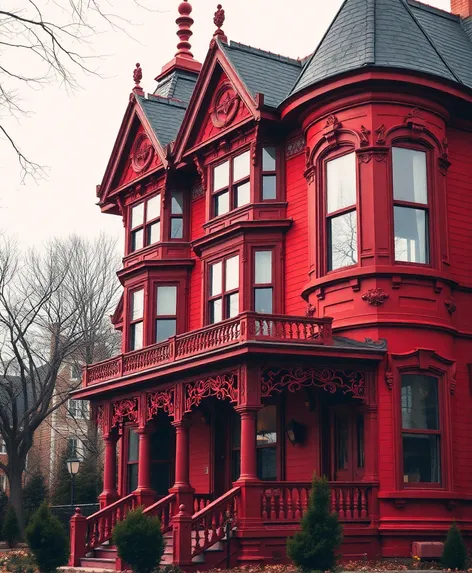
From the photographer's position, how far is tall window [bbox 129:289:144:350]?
29500 millimetres

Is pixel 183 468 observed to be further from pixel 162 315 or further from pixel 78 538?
pixel 162 315

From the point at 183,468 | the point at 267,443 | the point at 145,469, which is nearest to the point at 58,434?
the point at 145,469

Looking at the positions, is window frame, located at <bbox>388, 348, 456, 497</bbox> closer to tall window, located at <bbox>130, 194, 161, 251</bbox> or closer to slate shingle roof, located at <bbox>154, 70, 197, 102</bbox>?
tall window, located at <bbox>130, 194, 161, 251</bbox>

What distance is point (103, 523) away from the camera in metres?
24.3

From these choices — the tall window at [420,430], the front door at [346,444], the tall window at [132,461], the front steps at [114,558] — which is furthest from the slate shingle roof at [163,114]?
the front steps at [114,558]

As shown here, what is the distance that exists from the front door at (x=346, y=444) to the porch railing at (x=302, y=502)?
35.8 inches

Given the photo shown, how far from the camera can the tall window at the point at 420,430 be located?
2119 cm

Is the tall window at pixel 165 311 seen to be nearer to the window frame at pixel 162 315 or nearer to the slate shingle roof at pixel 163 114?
the window frame at pixel 162 315

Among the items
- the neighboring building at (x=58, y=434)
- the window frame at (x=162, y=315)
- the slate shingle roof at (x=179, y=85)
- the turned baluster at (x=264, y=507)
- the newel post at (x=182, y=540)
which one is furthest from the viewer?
the neighboring building at (x=58, y=434)

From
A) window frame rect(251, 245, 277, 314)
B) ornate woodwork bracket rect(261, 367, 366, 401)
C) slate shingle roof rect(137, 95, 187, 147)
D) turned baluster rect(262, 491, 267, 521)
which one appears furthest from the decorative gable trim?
turned baluster rect(262, 491, 267, 521)

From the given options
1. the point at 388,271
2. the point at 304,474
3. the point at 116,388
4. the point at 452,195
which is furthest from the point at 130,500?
the point at 452,195

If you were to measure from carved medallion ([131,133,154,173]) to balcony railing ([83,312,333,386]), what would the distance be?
7.47 metres

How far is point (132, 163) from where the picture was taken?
3084cm

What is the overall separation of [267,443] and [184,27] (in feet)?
60.6
